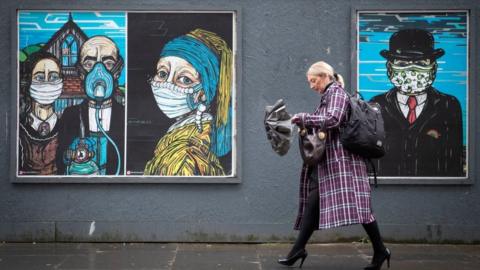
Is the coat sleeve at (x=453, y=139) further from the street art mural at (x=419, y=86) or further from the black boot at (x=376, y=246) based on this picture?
the black boot at (x=376, y=246)

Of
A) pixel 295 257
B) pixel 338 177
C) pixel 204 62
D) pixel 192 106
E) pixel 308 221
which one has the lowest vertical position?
pixel 295 257

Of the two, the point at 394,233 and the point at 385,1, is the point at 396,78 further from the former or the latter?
the point at 394,233

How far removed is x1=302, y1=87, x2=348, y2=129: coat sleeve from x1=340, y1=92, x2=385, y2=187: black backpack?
87mm

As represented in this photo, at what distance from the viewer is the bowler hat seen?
8.30m

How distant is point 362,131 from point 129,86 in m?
2.91

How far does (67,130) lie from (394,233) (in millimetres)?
3684

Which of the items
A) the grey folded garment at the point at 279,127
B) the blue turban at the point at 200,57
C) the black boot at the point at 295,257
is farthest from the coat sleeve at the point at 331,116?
the blue turban at the point at 200,57

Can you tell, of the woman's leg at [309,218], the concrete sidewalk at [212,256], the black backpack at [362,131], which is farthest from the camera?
the concrete sidewalk at [212,256]

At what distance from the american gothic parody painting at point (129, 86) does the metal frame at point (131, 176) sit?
0.16 feet

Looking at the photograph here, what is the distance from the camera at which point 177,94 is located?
8312 millimetres

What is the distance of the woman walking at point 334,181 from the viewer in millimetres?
6551

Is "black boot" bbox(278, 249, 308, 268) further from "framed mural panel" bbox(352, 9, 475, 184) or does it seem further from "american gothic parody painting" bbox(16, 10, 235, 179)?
"framed mural panel" bbox(352, 9, 475, 184)

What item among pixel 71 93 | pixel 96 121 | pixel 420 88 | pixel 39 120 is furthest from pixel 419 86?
pixel 39 120

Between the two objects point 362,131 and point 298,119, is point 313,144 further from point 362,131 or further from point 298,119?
point 362,131
